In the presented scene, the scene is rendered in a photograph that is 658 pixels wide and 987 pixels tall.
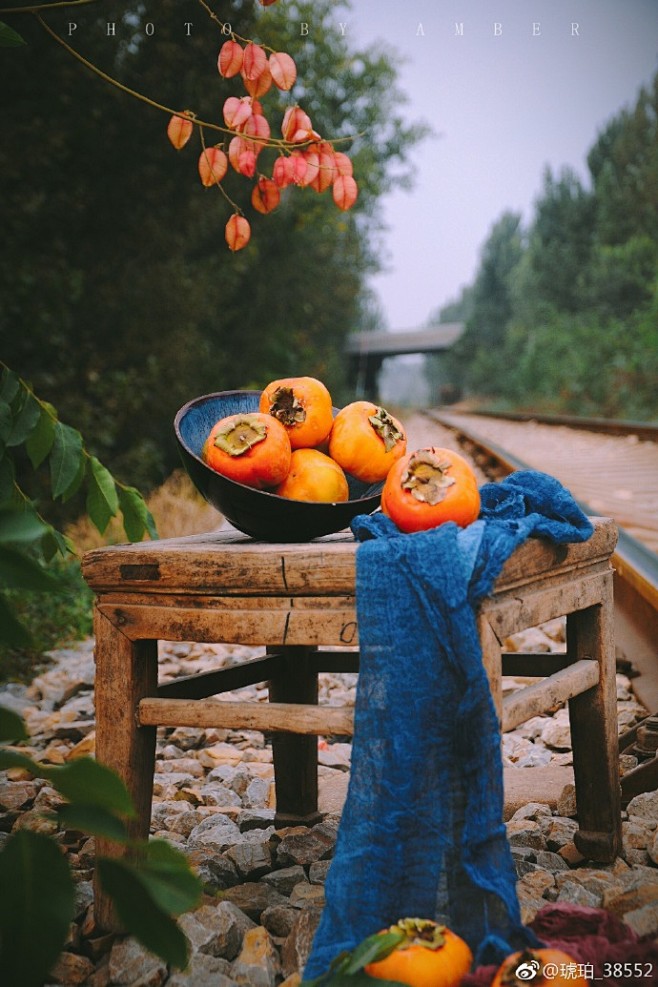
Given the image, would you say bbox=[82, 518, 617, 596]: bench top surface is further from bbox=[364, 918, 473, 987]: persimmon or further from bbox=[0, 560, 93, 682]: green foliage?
bbox=[0, 560, 93, 682]: green foliage

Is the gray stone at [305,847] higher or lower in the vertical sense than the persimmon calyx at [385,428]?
lower

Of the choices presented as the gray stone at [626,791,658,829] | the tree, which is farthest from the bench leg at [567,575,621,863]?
the tree

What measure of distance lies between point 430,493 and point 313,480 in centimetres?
31

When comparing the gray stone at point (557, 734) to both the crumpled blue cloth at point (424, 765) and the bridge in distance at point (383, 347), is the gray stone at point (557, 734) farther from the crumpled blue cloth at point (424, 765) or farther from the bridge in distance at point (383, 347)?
the bridge in distance at point (383, 347)

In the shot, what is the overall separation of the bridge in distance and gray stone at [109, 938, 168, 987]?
4707 centimetres

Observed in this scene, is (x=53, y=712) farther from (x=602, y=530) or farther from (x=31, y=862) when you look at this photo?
(x=31, y=862)

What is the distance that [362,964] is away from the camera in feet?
3.81

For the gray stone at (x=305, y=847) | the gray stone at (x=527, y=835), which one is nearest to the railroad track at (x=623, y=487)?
the gray stone at (x=527, y=835)

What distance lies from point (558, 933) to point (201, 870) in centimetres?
90

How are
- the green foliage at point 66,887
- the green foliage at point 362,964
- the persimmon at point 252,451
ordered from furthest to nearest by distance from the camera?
the persimmon at point 252,451, the green foliage at point 362,964, the green foliage at point 66,887

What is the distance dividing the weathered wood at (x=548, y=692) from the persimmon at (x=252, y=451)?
643mm

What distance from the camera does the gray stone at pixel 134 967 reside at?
1.58 meters

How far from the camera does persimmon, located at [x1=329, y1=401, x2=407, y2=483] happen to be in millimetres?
1925

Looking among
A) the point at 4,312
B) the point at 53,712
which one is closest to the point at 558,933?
the point at 53,712
